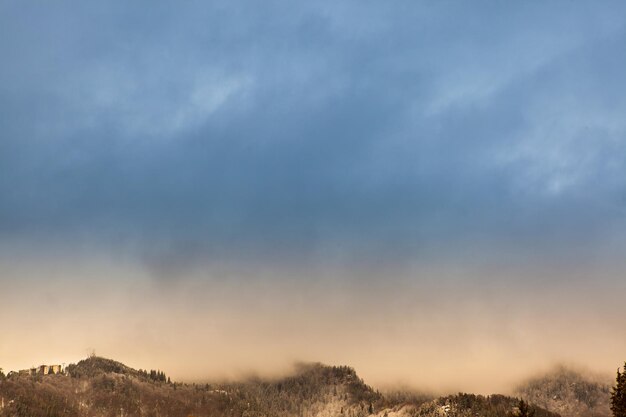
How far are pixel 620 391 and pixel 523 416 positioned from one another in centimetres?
2080

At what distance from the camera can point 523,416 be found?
122000mm

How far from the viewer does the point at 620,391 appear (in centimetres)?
12244
